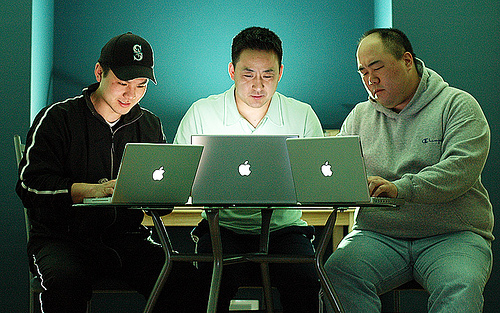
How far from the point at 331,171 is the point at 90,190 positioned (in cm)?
83

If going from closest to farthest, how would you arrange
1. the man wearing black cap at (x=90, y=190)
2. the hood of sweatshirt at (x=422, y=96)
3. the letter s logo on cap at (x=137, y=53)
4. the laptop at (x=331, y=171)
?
the laptop at (x=331, y=171) → the man wearing black cap at (x=90, y=190) → the hood of sweatshirt at (x=422, y=96) → the letter s logo on cap at (x=137, y=53)

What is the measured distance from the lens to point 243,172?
166cm

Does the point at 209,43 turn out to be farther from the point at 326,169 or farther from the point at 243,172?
the point at 326,169

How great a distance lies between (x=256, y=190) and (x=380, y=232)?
619 mm

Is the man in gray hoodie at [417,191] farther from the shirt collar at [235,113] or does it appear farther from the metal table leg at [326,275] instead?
the shirt collar at [235,113]

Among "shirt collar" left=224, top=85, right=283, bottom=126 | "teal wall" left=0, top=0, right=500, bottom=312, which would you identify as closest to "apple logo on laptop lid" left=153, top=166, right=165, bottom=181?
"shirt collar" left=224, top=85, right=283, bottom=126

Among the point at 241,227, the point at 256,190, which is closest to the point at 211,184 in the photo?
the point at 256,190

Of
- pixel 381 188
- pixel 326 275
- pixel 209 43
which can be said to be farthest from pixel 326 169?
pixel 209 43

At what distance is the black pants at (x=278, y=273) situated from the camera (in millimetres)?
1995

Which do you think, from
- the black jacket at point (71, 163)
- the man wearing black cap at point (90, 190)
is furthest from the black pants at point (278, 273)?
the black jacket at point (71, 163)

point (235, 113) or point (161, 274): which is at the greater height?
point (235, 113)

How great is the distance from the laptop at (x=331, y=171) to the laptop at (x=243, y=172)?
4.2 inches

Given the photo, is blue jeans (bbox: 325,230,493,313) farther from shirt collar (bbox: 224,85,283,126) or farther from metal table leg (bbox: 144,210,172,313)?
shirt collar (bbox: 224,85,283,126)

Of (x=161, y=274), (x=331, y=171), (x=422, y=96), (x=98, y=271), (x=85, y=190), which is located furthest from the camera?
(x=422, y=96)
